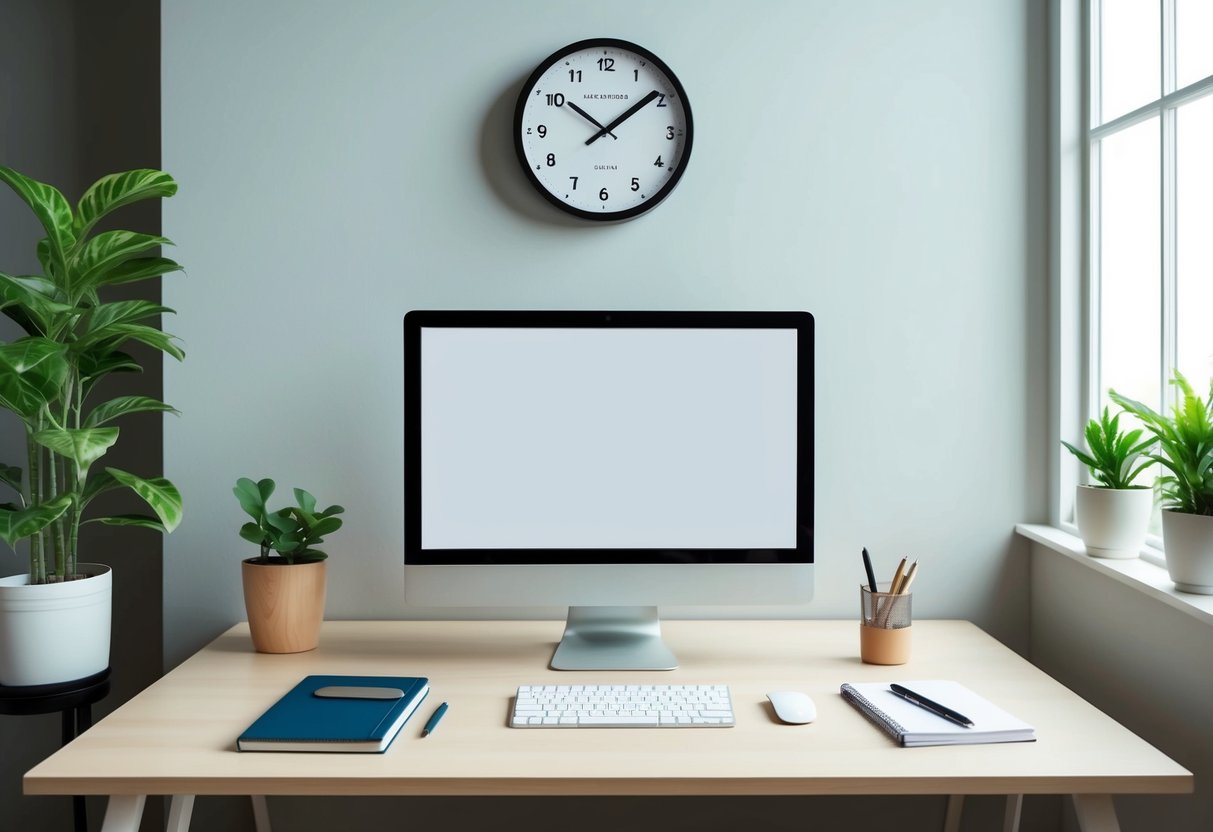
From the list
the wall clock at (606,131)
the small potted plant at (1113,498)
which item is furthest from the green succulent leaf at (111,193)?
the small potted plant at (1113,498)

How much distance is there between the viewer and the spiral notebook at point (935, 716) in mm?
1167

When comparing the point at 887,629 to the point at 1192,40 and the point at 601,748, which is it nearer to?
the point at 601,748

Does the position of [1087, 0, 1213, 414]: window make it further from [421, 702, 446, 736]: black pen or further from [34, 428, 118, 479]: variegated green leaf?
[34, 428, 118, 479]: variegated green leaf

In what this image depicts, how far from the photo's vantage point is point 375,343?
1823mm

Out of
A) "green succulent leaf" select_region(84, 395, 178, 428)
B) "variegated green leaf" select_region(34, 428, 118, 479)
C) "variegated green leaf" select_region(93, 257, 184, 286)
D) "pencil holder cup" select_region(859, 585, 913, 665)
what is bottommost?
"pencil holder cup" select_region(859, 585, 913, 665)

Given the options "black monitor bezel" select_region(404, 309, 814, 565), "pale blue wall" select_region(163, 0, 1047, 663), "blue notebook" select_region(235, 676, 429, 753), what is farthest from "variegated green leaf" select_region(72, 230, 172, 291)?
"blue notebook" select_region(235, 676, 429, 753)

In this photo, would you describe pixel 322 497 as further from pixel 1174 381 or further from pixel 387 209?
pixel 1174 381

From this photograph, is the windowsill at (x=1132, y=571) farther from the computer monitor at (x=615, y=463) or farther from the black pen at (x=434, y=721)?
the black pen at (x=434, y=721)

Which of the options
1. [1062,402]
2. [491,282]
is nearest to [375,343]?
[491,282]

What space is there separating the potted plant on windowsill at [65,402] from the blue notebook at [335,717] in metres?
0.40

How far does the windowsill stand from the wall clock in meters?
1.03

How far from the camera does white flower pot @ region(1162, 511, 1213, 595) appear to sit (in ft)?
4.34

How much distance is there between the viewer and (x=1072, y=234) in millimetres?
1806

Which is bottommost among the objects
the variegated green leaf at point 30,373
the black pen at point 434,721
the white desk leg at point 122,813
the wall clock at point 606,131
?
the white desk leg at point 122,813
